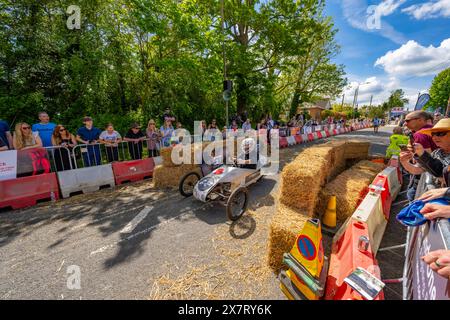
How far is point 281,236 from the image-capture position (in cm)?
257

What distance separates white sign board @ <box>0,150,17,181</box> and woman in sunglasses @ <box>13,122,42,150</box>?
0.29 meters

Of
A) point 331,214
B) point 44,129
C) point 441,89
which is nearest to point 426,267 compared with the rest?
point 331,214

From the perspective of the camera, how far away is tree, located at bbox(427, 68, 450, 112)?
4992 centimetres

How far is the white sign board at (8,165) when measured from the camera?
4684 millimetres

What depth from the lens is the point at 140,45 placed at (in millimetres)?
9750

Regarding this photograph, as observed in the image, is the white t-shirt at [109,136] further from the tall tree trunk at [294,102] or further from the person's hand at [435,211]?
the tall tree trunk at [294,102]

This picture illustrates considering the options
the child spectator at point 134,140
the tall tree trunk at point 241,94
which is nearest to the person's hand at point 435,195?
the child spectator at point 134,140

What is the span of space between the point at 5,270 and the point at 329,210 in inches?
205

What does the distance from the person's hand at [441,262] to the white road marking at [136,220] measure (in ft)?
13.2

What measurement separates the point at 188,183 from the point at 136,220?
1.79 m

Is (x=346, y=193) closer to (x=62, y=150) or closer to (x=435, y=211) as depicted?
(x=435, y=211)

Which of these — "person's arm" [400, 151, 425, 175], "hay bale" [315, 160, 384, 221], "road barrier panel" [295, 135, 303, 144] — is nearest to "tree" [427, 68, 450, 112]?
"road barrier panel" [295, 135, 303, 144]
